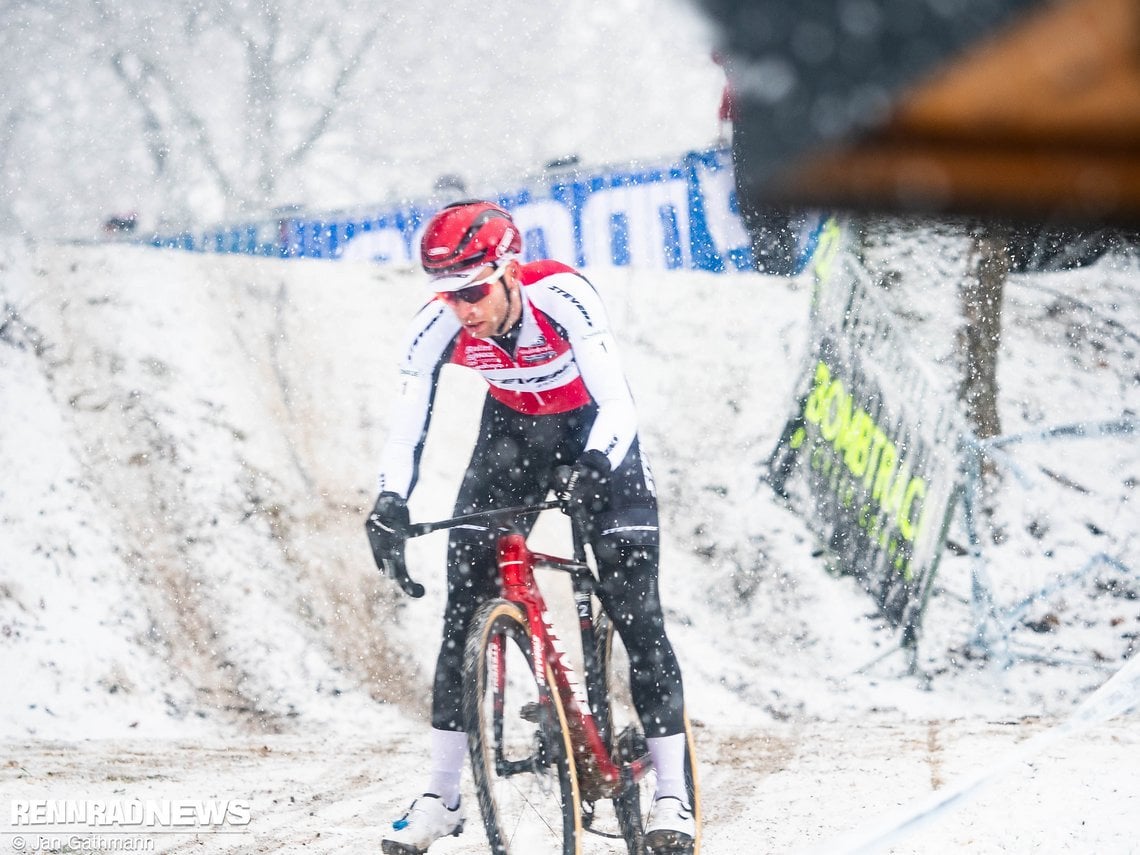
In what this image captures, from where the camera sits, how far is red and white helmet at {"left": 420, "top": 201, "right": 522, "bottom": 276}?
312 centimetres

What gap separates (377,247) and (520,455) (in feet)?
18.3

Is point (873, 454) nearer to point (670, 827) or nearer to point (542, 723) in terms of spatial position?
point (670, 827)

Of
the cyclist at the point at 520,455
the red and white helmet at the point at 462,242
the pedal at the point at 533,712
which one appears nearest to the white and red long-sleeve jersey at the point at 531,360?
the cyclist at the point at 520,455

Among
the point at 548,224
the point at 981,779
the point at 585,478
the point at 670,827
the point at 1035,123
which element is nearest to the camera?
the point at 1035,123

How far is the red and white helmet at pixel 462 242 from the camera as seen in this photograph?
3.12 meters

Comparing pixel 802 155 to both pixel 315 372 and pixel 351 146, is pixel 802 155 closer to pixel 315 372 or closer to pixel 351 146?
pixel 315 372

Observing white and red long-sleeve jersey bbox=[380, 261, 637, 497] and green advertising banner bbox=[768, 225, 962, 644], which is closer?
white and red long-sleeve jersey bbox=[380, 261, 637, 497]

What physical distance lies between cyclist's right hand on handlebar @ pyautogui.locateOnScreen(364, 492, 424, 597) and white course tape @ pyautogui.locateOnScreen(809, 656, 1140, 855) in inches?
64.9

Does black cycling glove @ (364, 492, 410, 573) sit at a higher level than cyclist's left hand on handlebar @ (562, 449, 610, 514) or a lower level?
lower
